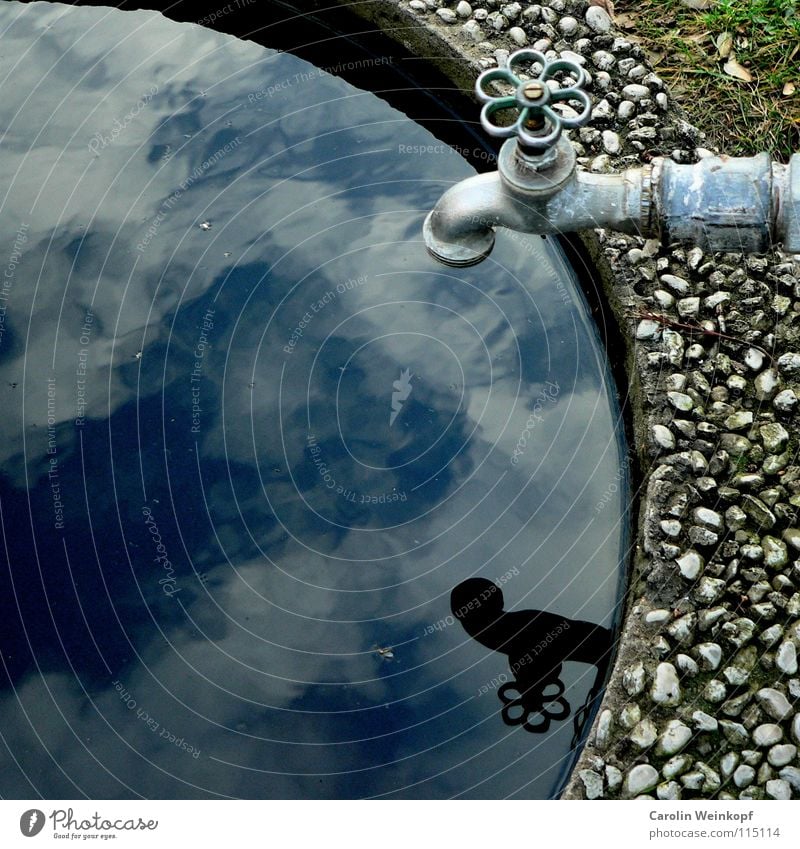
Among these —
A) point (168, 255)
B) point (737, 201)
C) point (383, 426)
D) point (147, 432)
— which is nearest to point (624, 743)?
point (383, 426)

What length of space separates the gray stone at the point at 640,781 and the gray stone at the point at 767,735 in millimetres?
194

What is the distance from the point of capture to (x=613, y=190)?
5.61ft

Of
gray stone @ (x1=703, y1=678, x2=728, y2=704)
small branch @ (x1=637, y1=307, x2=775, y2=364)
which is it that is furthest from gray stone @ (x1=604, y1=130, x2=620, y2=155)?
gray stone @ (x1=703, y1=678, x2=728, y2=704)

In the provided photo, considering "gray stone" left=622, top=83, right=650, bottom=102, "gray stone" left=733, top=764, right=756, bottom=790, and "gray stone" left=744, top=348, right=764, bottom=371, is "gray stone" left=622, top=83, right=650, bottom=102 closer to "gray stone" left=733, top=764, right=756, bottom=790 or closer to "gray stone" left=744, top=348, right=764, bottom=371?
"gray stone" left=744, top=348, right=764, bottom=371

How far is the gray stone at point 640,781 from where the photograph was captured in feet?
5.92

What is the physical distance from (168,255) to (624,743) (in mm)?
1535

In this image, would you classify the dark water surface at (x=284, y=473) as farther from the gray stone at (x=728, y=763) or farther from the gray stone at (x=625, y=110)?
the gray stone at (x=625, y=110)

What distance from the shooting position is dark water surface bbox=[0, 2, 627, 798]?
1.97 meters

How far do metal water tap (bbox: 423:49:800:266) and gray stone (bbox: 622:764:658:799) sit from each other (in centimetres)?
93

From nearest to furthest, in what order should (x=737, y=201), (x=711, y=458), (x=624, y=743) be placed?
1. (x=737, y=201)
2. (x=624, y=743)
3. (x=711, y=458)

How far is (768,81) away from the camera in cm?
247

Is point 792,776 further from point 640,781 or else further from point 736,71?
point 736,71

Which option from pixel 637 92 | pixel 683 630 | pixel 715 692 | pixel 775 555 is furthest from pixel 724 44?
pixel 715 692

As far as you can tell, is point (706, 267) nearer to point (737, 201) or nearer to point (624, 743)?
point (737, 201)
